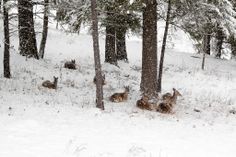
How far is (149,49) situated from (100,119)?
4.37 m

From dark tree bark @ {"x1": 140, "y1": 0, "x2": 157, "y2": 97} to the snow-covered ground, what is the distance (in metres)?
0.74

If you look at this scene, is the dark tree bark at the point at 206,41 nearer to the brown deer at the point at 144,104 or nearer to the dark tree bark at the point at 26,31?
the dark tree bark at the point at 26,31

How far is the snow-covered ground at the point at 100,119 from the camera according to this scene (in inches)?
364

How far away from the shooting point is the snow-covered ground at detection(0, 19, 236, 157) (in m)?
9.25

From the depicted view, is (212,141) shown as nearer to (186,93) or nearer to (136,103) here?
(136,103)

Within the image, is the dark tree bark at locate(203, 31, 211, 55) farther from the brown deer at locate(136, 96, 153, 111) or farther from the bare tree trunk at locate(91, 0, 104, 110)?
the bare tree trunk at locate(91, 0, 104, 110)

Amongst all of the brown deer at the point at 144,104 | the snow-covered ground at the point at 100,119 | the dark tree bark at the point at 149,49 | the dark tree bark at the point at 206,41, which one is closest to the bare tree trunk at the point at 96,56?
the snow-covered ground at the point at 100,119

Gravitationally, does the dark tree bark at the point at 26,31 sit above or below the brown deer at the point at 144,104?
above

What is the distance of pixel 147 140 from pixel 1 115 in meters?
3.75

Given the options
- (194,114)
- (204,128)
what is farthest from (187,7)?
(204,128)

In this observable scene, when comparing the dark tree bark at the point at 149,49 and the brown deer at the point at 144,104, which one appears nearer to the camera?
the brown deer at the point at 144,104

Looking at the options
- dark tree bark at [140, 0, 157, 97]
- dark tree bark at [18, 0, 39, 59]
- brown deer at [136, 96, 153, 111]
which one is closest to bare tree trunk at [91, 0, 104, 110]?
brown deer at [136, 96, 153, 111]

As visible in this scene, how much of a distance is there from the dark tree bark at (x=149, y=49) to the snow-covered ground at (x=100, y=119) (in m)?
0.74

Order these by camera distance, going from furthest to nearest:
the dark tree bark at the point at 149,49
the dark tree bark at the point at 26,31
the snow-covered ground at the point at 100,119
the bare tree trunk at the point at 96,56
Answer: the dark tree bark at the point at 26,31 → the dark tree bark at the point at 149,49 → the bare tree trunk at the point at 96,56 → the snow-covered ground at the point at 100,119
